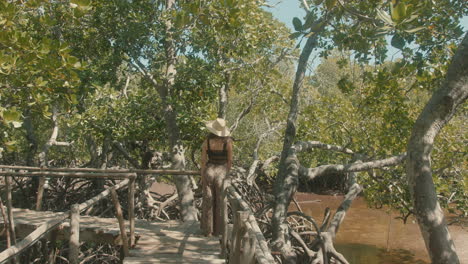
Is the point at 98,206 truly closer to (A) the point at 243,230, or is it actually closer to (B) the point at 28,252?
(B) the point at 28,252

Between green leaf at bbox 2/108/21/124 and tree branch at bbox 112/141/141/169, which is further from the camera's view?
tree branch at bbox 112/141/141/169

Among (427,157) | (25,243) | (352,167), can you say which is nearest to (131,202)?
(25,243)

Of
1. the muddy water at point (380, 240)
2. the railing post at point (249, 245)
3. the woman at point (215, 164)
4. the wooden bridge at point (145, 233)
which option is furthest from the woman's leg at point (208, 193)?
the muddy water at point (380, 240)

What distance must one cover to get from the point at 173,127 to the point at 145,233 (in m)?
2.50

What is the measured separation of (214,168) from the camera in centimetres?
521

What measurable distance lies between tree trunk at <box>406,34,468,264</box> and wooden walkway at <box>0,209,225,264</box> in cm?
203

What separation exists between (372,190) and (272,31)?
3.87 meters

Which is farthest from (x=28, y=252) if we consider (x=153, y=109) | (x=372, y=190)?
(x=372, y=190)

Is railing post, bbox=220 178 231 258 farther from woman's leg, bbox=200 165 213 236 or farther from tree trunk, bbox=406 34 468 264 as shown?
tree trunk, bbox=406 34 468 264

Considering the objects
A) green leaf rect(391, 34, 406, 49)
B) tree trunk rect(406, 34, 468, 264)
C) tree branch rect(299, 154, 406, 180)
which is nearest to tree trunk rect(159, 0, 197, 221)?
tree branch rect(299, 154, 406, 180)

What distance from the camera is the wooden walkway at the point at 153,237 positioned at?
15.6ft

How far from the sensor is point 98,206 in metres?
9.66

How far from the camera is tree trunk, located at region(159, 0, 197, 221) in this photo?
7.69 m

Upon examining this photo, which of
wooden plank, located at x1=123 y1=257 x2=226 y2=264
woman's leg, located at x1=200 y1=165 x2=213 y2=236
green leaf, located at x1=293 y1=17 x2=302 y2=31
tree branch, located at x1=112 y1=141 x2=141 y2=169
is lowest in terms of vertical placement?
wooden plank, located at x1=123 y1=257 x2=226 y2=264
